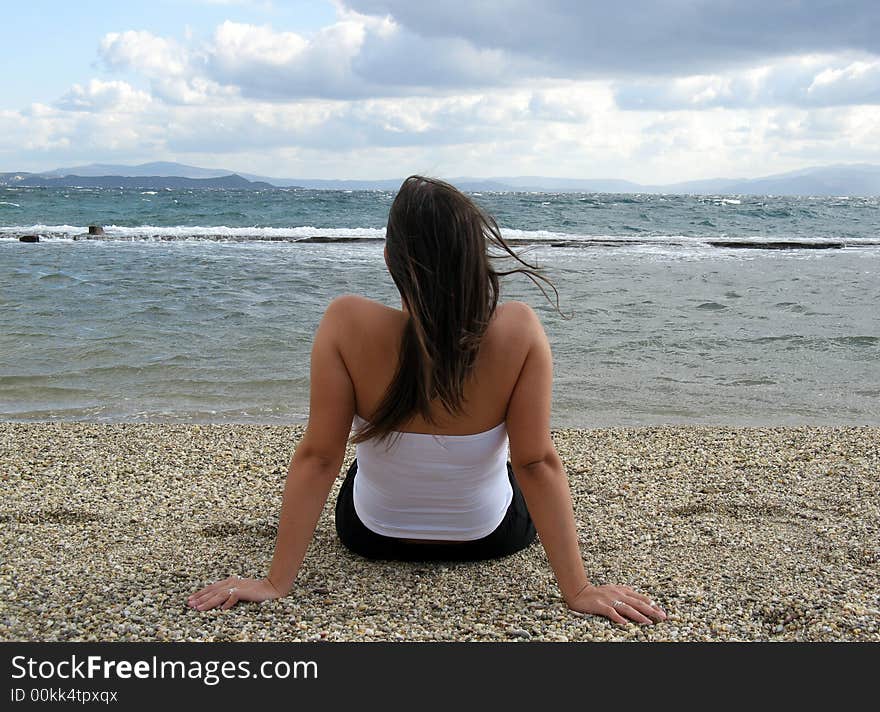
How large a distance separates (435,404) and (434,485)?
0.39 m

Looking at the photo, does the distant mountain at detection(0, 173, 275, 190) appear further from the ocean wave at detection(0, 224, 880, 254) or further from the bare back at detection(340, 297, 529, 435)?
the bare back at detection(340, 297, 529, 435)

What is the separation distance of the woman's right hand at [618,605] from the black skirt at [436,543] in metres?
0.46

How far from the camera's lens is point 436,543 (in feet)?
10.4

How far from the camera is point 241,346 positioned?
9414mm

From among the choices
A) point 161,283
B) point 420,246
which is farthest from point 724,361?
point 161,283

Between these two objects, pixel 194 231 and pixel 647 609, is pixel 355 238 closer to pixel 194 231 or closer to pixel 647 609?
pixel 194 231

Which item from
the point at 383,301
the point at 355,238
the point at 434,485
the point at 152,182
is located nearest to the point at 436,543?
the point at 434,485

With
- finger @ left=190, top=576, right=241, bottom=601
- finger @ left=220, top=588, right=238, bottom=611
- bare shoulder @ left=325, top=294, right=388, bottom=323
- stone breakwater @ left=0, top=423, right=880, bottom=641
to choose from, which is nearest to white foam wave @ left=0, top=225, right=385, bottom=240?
stone breakwater @ left=0, top=423, right=880, bottom=641

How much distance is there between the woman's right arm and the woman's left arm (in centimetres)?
57

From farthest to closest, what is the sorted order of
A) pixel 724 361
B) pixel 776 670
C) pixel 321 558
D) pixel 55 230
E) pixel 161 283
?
pixel 55 230 < pixel 161 283 < pixel 724 361 < pixel 321 558 < pixel 776 670

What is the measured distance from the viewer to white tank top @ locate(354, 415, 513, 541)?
2.79 meters

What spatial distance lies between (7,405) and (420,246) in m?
5.95

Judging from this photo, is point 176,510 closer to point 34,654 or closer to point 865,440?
point 34,654

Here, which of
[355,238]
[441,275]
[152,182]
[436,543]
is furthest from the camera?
[152,182]
